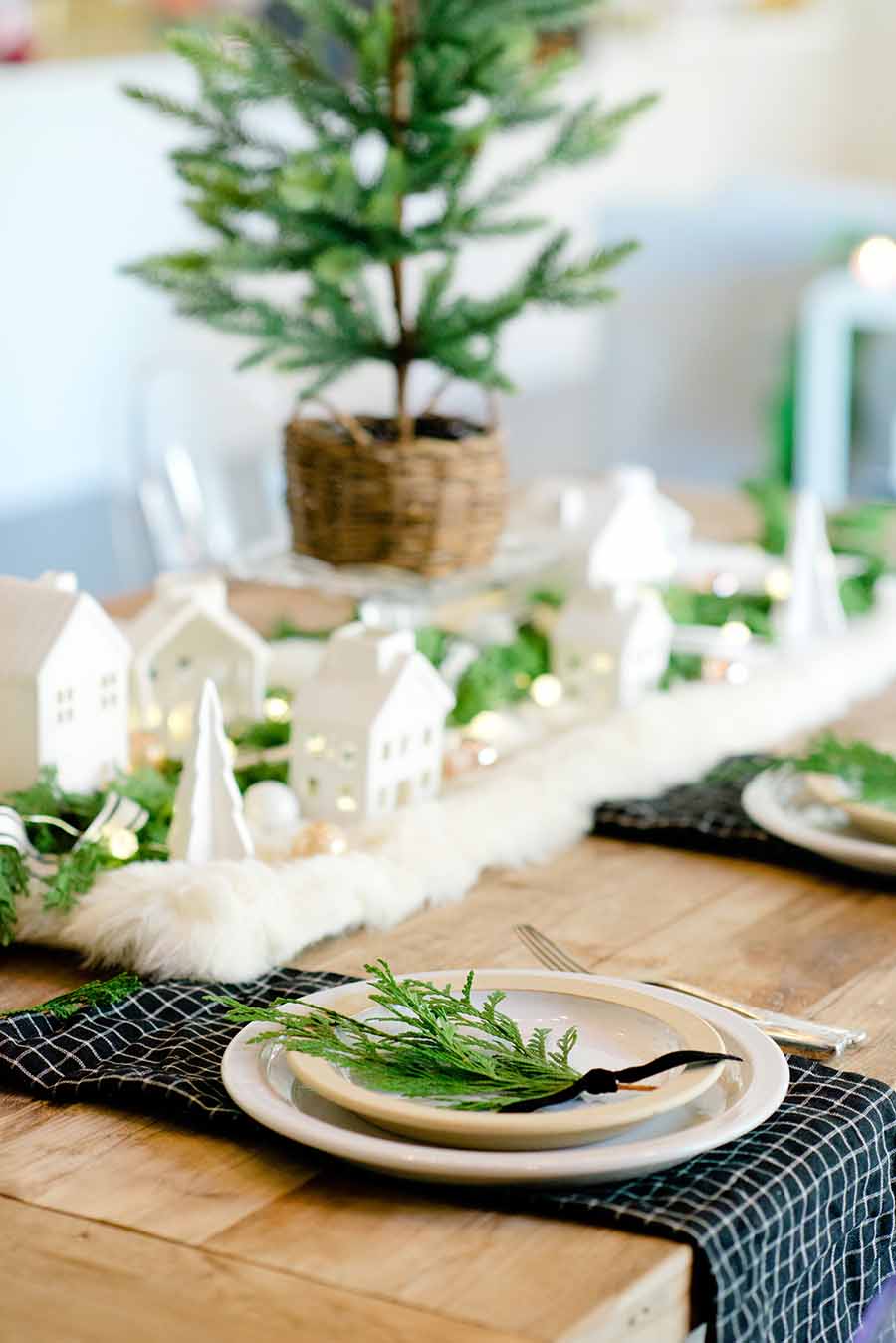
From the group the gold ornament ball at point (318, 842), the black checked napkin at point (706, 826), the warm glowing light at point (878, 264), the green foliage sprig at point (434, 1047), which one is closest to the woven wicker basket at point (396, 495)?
the black checked napkin at point (706, 826)

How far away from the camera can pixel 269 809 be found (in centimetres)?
129

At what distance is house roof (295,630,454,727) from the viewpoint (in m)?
1.29

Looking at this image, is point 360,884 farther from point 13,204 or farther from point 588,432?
point 588,432

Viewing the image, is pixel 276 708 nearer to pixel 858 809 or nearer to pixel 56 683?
pixel 56 683

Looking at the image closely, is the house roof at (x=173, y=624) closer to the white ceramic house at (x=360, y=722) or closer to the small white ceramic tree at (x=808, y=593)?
the white ceramic house at (x=360, y=722)

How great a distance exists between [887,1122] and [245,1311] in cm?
34

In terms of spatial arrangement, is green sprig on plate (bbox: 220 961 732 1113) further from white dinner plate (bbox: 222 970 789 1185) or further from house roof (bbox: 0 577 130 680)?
house roof (bbox: 0 577 130 680)

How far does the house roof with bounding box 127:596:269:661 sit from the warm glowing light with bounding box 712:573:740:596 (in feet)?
1.97

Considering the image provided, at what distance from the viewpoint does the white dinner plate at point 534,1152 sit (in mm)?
796

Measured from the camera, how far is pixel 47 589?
4.09 feet

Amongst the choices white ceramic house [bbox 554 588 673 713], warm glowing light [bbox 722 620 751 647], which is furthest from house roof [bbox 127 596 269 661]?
warm glowing light [bbox 722 620 751 647]

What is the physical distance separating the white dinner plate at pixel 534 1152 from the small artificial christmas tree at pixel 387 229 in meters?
0.74

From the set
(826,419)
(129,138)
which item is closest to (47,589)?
(129,138)

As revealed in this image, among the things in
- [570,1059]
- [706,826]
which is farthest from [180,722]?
[570,1059]
